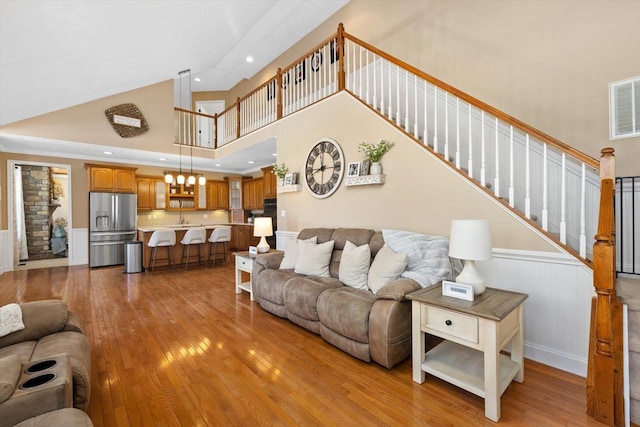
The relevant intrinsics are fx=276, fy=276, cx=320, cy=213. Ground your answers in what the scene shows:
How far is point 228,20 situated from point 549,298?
5.84m

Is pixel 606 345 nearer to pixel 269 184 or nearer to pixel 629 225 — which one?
pixel 629 225

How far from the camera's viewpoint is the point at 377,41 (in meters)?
5.02

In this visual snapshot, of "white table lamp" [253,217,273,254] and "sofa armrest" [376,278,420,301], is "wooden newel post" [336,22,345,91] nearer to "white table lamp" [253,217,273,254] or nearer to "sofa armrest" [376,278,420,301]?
"white table lamp" [253,217,273,254]

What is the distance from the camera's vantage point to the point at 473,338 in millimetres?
1727

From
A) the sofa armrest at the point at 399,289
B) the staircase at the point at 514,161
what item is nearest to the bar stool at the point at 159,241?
the staircase at the point at 514,161

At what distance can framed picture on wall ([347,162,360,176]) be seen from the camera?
141 inches

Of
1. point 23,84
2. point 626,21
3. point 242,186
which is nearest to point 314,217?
point 626,21

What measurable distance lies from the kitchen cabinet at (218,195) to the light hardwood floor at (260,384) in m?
5.86

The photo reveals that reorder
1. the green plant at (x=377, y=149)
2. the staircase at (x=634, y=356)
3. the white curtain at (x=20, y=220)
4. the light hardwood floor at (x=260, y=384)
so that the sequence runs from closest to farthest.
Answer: the staircase at (x=634, y=356)
the light hardwood floor at (x=260, y=384)
the green plant at (x=377, y=149)
the white curtain at (x=20, y=220)

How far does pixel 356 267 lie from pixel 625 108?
9.73 ft

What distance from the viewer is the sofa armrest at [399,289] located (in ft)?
6.97

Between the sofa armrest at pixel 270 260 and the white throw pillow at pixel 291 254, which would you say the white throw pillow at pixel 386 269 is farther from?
the sofa armrest at pixel 270 260

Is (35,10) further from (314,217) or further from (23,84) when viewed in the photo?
(314,217)

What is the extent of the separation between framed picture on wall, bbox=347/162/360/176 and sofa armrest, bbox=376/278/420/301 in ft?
5.48
